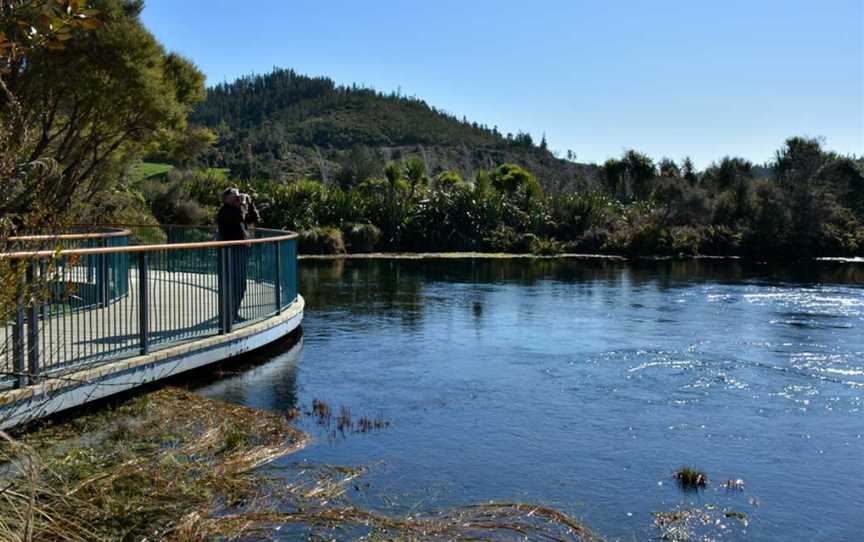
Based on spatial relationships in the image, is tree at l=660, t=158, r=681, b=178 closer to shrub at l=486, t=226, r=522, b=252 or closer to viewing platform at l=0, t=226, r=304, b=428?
Result: shrub at l=486, t=226, r=522, b=252

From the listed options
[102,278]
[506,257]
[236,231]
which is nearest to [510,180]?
[506,257]

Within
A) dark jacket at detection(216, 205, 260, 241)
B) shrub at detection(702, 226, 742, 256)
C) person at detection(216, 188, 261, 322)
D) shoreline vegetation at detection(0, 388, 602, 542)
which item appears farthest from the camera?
shrub at detection(702, 226, 742, 256)

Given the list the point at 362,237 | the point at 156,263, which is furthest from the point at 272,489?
the point at 362,237

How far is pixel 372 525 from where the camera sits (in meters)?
6.12

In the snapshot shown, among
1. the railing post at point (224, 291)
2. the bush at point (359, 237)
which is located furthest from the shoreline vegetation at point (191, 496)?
the bush at point (359, 237)

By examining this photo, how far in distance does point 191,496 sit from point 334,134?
3607 inches

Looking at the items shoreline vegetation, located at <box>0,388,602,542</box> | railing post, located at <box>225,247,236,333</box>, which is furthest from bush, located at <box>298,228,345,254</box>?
shoreline vegetation, located at <box>0,388,602,542</box>

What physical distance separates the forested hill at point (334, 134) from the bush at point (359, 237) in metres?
23.6

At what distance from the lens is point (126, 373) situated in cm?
927

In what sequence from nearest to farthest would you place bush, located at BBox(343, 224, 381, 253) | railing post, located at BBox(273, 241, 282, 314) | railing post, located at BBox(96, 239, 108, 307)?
railing post, located at BBox(96, 239, 108, 307), railing post, located at BBox(273, 241, 282, 314), bush, located at BBox(343, 224, 381, 253)

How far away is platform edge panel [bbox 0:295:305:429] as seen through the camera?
7.51m

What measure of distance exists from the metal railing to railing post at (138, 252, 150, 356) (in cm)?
1

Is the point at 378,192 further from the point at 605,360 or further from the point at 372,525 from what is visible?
the point at 372,525

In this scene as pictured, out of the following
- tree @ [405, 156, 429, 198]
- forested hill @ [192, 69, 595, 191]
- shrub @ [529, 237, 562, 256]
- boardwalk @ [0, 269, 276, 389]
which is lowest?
boardwalk @ [0, 269, 276, 389]
